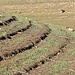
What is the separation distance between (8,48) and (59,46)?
184 inches

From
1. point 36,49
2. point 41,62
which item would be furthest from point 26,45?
point 41,62

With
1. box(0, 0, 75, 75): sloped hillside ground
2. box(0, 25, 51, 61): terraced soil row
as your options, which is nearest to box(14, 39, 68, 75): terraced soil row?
box(0, 0, 75, 75): sloped hillside ground

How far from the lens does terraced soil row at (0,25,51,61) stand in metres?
24.4

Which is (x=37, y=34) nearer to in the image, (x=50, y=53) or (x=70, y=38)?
(x=70, y=38)

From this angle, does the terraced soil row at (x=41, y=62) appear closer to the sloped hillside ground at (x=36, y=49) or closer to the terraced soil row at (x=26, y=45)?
the sloped hillside ground at (x=36, y=49)

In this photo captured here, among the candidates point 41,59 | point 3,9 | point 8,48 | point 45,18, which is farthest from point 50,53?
point 3,9

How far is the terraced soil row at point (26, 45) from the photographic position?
79.9 feet

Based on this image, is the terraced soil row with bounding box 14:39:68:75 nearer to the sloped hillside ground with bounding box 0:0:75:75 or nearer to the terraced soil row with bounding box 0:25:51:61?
the sloped hillside ground with bounding box 0:0:75:75

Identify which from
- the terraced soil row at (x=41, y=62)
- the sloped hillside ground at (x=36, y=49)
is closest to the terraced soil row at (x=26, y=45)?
the sloped hillside ground at (x=36, y=49)

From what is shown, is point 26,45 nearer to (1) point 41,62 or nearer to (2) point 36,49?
(2) point 36,49

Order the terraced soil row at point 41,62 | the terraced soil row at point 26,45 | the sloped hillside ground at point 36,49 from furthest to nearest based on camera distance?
the terraced soil row at point 26,45 < the sloped hillside ground at point 36,49 < the terraced soil row at point 41,62

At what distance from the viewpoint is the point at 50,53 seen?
82.4 ft

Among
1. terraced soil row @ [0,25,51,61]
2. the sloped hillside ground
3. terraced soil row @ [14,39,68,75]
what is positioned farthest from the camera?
terraced soil row @ [0,25,51,61]

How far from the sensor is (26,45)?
87.5 ft
